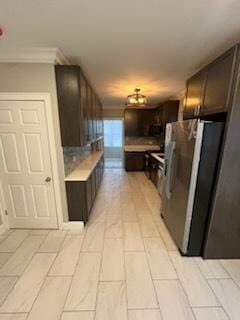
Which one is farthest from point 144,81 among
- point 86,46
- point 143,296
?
point 143,296

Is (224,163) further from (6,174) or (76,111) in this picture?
(6,174)

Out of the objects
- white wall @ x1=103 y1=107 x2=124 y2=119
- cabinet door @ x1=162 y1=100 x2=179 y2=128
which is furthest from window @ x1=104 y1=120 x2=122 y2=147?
cabinet door @ x1=162 y1=100 x2=179 y2=128

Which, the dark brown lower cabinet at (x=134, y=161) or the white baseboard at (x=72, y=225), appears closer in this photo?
the white baseboard at (x=72, y=225)

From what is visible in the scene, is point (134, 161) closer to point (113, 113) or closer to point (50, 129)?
point (113, 113)

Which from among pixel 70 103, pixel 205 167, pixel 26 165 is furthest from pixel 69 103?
pixel 205 167

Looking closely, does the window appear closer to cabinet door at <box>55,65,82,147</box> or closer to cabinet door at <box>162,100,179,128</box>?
cabinet door at <box>162,100,179,128</box>

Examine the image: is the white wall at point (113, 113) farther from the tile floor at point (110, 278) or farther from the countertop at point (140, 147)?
the tile floor at point (110, 278)

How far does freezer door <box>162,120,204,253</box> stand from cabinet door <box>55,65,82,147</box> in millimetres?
1428

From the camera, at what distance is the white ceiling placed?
1397 mm

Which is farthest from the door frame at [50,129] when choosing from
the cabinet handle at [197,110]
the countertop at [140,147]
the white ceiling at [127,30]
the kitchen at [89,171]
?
the countertop at [140,147]

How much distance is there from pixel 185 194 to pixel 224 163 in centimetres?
58

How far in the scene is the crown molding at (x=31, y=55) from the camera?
7.14ft

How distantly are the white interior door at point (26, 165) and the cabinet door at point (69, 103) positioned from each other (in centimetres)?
27

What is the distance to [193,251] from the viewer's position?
7.57 feet
